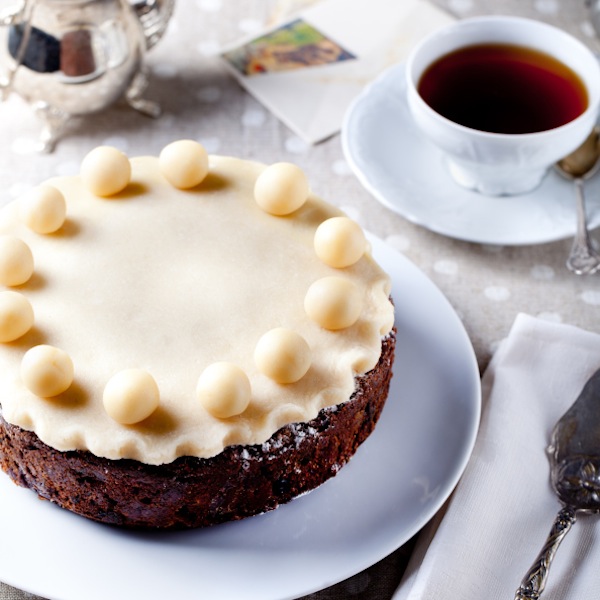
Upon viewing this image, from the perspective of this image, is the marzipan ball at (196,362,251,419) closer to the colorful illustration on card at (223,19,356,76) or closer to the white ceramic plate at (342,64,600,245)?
the white ceramic plate at (342,64,600,245)

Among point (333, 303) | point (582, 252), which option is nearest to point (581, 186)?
point (582, 252)

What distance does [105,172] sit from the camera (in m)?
1.35

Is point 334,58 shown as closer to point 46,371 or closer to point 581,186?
point 581,186

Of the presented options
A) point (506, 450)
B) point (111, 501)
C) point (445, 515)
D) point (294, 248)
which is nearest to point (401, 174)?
point (294, 248)

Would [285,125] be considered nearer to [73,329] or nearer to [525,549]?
[73,329]

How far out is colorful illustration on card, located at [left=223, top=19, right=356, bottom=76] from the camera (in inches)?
82.0

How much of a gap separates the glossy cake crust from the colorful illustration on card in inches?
42.2

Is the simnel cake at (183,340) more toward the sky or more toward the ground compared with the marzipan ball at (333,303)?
more toward the ground

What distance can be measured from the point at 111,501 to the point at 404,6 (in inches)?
62.4

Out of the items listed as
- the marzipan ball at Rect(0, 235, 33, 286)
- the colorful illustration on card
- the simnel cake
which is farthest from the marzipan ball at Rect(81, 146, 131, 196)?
the colorful illustration on card

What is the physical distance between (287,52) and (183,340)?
114 centimetres

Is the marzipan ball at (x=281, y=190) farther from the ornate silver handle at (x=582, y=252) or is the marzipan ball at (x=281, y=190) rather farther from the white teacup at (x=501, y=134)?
the ornate silver handle at (x=582, y=252)

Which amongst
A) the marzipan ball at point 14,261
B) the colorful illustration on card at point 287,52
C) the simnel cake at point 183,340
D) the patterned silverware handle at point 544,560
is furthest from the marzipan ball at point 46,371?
the colorful illustration on card at point 287,52

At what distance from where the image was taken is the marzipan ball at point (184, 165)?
4.50 feet
